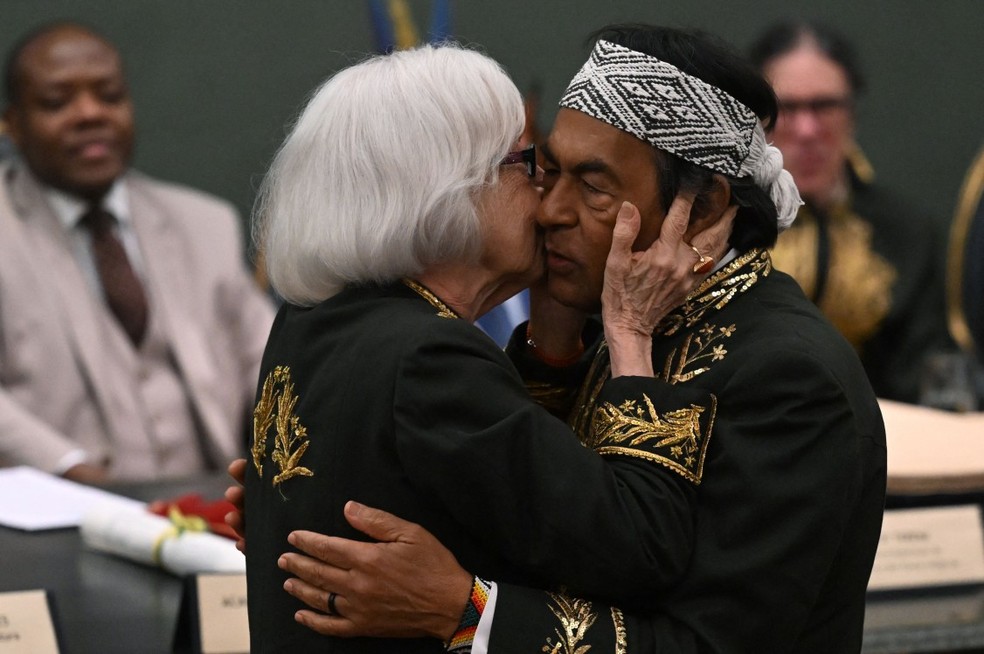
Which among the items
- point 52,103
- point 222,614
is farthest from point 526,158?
point 52,103

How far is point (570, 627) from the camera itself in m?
1.71

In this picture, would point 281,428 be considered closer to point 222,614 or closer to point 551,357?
point 551,357

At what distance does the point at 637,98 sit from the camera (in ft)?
6.19

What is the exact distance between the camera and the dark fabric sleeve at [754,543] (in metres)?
1.71

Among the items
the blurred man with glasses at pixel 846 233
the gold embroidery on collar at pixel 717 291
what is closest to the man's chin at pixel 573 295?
the gold embroidery on collar at pixel 717 291

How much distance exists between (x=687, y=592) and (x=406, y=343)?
442 millimetres

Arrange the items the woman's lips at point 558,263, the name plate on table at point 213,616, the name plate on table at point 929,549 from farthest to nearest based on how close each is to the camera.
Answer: the name plate on table at point 929,549 < the name plate on table at point 213,616 < the woman's lips at point 558,263

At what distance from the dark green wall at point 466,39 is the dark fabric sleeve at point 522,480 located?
149 inches

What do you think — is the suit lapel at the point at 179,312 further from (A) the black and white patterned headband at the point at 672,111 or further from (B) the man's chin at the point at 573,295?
(A) the black and white patterned headband at the point at 672,111

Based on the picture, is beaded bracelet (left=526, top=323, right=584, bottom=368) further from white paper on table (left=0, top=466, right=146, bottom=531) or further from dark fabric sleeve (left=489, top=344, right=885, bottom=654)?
white paper on table (left=0, top=466, right=146, bottom=531)

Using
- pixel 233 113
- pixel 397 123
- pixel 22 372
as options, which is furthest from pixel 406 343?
pixel 233 113

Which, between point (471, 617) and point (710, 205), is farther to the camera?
point (710, 205)

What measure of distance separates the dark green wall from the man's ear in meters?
3.53

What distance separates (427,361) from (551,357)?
0.53m
